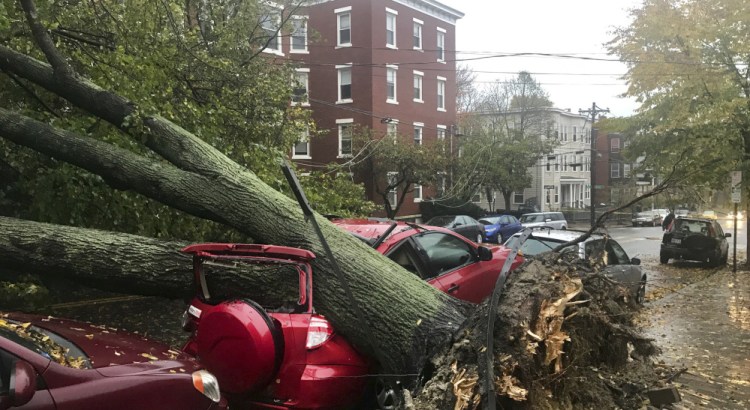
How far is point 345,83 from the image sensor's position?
95.8 ft

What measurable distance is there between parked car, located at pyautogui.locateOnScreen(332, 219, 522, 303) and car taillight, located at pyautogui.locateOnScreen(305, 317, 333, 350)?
6.34 ft

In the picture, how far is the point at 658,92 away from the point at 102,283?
16.6 metres

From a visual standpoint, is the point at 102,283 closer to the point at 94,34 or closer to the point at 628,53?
the point at 94,34

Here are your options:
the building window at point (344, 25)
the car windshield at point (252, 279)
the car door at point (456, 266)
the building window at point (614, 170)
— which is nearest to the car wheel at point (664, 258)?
the car door at point (456, 266)

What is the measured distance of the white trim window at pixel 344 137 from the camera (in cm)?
2814

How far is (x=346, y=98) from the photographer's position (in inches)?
1145

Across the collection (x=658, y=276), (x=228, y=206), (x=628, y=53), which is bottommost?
(x=658, y=276)

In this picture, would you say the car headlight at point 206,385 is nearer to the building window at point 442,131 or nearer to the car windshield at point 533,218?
the car windshield at point 533,218

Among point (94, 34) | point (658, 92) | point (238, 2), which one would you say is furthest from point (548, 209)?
point (94, 34)

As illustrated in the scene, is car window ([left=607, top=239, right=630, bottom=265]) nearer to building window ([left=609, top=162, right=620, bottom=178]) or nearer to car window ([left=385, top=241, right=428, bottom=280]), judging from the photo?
car window ([left=385, top=241, right=428, bottom=280])

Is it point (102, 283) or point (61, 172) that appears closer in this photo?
point (102, 283)

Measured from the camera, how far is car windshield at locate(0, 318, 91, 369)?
9.25 feet

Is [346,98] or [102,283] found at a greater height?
[346,98]

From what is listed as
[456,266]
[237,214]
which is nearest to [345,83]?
[456,266]
